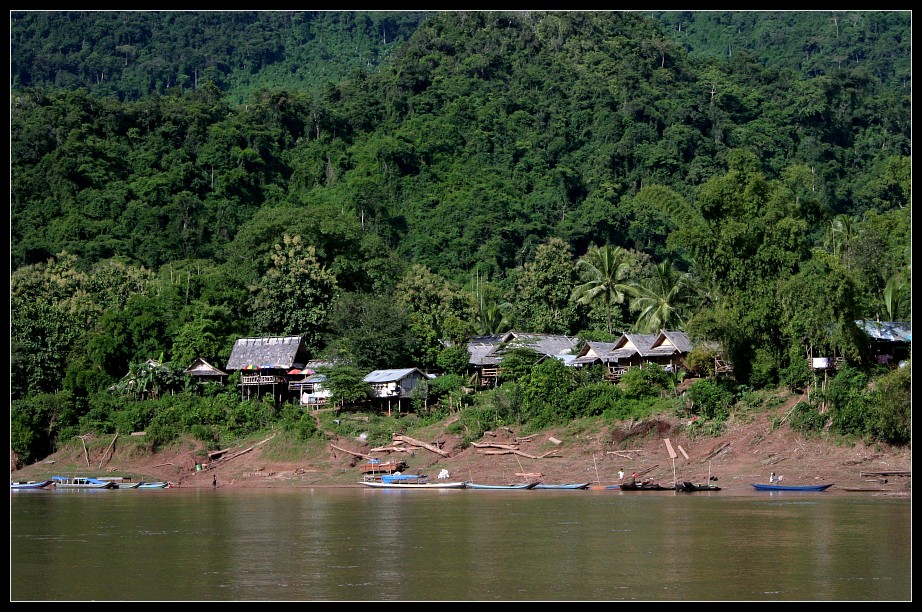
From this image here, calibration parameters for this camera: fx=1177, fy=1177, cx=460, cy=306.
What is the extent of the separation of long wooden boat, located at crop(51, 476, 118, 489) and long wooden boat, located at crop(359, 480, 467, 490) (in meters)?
11.2

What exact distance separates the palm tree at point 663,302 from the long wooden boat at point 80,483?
2558 centimetres

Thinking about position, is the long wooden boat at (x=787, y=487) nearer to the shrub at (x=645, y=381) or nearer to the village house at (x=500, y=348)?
the shrub at (x=645, y=381)

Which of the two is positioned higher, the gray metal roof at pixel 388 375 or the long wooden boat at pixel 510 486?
the gray metal roof at pixel 388 375

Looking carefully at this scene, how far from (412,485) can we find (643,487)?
9.25 metres

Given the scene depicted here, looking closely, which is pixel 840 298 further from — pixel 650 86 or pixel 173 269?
pixel 650 86

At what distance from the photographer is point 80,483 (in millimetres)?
49969

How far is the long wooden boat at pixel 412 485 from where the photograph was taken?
43.9 m

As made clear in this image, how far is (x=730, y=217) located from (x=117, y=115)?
216 ft

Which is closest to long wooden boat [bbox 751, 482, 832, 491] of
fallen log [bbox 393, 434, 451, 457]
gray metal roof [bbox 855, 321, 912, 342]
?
gray metal roof [bbox 855, 321, 912, 342]

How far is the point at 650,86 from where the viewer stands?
112m

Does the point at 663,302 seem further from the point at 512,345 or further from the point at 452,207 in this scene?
the point at 452,207

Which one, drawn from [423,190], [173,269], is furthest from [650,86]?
[173,269]

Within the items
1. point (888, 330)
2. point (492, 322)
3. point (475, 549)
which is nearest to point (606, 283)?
point (492, 322)

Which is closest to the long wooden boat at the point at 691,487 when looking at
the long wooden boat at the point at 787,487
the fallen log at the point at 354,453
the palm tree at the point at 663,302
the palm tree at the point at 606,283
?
the long wooden boat at the point at 787,487
